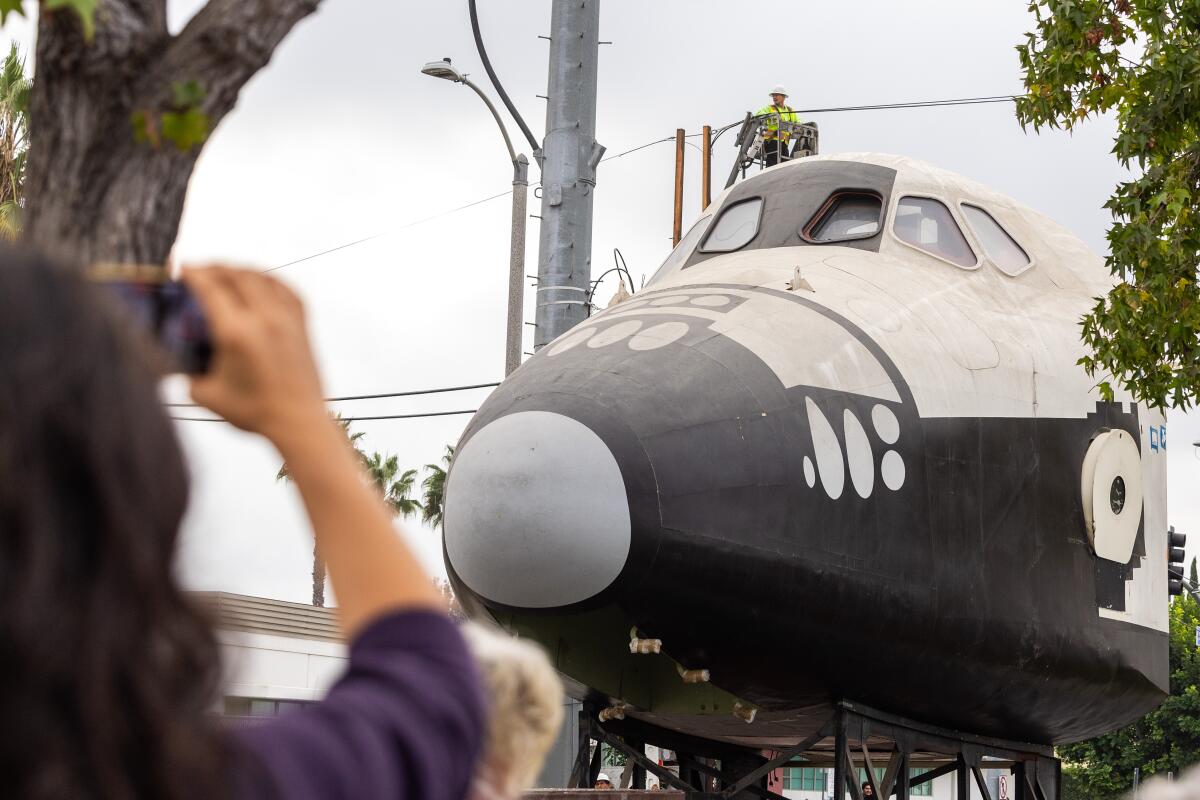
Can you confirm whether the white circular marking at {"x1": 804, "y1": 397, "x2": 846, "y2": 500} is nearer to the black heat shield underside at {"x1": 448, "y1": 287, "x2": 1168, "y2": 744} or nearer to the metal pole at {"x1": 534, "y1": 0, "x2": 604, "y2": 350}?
the black heat shield underside at {"x1": 448, "y1": 287, "x2": 1168, "y2": 744}

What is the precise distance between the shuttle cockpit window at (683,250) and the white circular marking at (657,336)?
8.21 feet

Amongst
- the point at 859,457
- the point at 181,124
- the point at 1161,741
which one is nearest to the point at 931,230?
the point at 859,457

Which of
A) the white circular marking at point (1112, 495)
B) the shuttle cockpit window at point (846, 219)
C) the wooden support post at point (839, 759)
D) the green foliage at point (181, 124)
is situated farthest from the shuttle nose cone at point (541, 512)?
the green foliage at point (181, 124)

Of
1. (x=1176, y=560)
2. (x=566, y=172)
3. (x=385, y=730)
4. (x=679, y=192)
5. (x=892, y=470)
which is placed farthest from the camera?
(x=679, y=192)

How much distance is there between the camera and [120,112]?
228 cm

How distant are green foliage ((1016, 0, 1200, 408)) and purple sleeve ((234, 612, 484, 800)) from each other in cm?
886

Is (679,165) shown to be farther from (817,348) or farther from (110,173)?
(110,173)

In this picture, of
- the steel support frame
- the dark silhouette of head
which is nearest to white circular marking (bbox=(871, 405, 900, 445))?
the steel support frame

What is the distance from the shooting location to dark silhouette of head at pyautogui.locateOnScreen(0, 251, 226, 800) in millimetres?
935

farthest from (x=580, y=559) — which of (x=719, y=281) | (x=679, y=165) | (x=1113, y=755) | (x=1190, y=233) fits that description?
(x=1113, y=755)

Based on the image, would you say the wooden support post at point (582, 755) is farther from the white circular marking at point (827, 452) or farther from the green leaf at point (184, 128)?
the green leaf at point (184, 128)

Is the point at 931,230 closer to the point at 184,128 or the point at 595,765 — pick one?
the point at 595,765

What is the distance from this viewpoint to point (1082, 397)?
9.41 metres

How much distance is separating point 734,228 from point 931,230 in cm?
133
